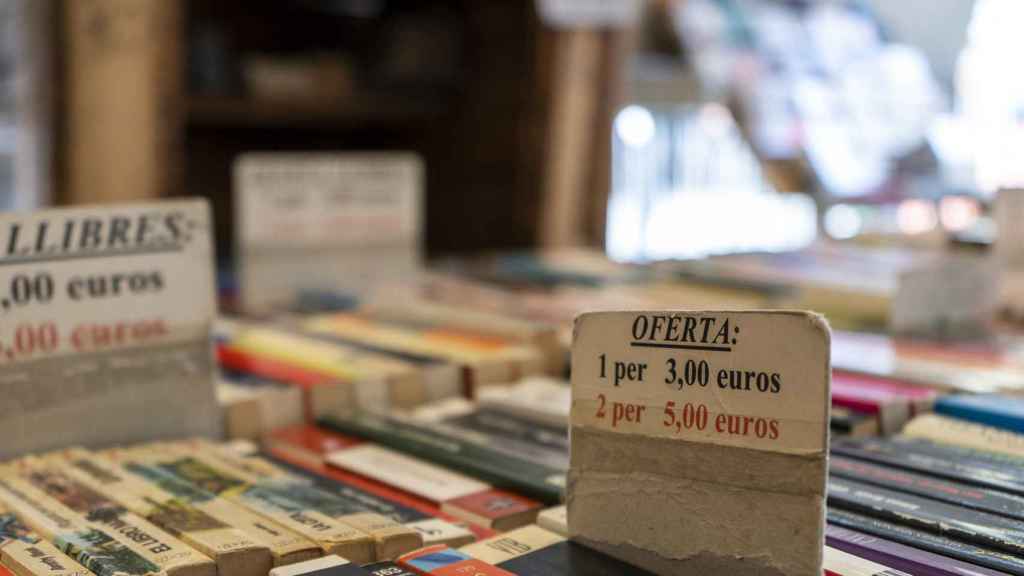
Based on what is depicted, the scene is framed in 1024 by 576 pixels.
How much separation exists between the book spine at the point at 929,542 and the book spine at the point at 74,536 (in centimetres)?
52

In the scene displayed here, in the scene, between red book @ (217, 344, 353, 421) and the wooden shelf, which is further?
the wooden shelf

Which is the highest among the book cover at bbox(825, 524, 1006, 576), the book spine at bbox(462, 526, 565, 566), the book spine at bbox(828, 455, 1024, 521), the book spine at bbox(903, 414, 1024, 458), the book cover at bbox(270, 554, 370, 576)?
the book spine at bbox(903, 414, 1024, 458)

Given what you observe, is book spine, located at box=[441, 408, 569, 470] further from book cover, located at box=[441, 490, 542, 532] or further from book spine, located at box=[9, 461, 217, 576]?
book spine, located at box=[9, 461, 217, 576]

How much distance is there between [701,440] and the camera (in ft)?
2.45

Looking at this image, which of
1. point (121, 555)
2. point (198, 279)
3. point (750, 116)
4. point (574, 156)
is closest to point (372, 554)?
point (121, 555)

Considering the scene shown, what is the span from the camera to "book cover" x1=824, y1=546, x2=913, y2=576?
75 centimetres

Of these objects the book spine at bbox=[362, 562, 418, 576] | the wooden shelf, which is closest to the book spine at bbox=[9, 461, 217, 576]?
the book spine at bbox=[362, 562, 418, 576]

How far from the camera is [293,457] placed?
3.67 feet

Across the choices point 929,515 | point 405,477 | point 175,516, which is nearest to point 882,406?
point 929,515

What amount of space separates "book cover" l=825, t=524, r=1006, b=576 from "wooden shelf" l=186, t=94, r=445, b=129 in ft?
7.16

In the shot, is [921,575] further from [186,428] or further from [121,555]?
[186,428]

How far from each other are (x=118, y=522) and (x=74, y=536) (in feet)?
0.14

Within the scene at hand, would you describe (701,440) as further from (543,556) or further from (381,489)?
(381,489)

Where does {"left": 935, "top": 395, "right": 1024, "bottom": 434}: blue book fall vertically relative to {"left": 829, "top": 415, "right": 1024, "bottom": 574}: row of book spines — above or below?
above
